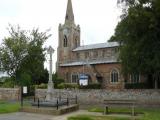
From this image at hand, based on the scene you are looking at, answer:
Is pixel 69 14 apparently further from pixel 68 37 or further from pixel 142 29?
pixel 142 29

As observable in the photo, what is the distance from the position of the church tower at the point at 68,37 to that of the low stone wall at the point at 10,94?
37453mm

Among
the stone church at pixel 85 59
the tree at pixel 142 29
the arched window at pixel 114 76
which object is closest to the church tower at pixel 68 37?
the stone church at pixel 85 59

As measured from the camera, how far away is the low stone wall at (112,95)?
3344 cm

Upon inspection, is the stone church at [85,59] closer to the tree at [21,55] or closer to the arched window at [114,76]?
the arched window at [114,76]

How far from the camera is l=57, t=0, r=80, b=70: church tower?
265 feet

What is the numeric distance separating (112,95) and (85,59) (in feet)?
116

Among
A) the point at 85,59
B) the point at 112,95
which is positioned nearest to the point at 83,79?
the point at 85,59

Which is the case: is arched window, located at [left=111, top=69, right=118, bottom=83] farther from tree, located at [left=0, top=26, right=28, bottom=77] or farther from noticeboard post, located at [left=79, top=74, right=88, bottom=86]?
tree, located at [left=0, top=26, right=28, bottom=77]

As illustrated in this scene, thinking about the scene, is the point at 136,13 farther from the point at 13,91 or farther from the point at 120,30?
the point at 13,91

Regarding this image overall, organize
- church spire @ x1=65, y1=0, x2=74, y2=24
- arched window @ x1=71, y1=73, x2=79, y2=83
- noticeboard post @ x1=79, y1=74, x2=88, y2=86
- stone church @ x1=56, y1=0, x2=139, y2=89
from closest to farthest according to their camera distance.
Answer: noticeboard post @ x1=79, y1=74, x2=88, y2=86, stone church @ x1=56, y1=0, x2=139, y2=89, arched window @ x1=71, y1=73, x2=79, y2=83, church spire @ x1=65, y1=0, x2=74, y2=24

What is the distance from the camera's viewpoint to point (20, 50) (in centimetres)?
4247

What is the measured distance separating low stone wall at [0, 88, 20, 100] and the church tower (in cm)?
3745

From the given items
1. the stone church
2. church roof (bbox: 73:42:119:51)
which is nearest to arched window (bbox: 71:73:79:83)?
the stone church

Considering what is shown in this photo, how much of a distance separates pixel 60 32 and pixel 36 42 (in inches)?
1535
